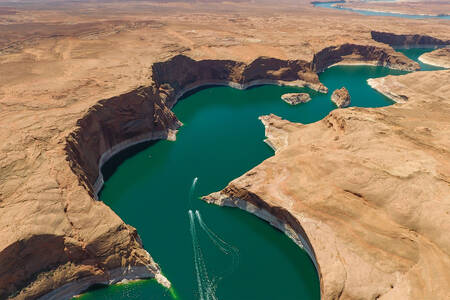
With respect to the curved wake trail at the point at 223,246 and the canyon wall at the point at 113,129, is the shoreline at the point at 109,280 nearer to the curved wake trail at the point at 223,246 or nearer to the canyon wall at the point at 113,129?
the curved wake trail at the point at 223,246

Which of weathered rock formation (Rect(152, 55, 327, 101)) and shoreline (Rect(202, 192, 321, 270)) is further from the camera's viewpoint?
weathered rock formation (Rect(152, 55, 327, 101))

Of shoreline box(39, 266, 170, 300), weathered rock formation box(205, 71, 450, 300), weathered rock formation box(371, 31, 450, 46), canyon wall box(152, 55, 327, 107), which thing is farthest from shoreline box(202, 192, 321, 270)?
weathered rock formation box(371, 31, 450, 46)

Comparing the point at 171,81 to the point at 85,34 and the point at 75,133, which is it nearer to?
the point at 75,133

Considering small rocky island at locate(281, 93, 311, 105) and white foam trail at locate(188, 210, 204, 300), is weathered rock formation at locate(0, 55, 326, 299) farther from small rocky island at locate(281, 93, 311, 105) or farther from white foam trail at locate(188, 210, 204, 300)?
small rocky island at locate(281, 93, 311, 105)

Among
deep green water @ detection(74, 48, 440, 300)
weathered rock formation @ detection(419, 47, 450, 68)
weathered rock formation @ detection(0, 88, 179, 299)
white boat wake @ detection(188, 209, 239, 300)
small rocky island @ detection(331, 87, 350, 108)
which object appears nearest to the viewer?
weathered rock formation @ detection(0, 88, 179, 299)

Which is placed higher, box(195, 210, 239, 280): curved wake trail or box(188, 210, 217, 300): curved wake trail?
box(195, 210, 239, 280): curved wake trail

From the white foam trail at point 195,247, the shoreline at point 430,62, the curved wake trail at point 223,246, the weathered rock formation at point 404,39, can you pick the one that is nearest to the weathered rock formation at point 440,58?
the shoreline at point 430,62
